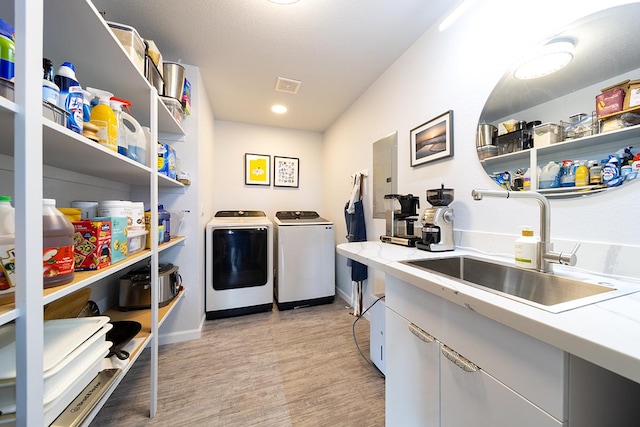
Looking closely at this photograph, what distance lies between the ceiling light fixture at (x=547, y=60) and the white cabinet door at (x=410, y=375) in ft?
4.11

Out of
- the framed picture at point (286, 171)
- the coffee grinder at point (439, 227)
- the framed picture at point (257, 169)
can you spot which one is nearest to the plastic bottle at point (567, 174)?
the coffee grinder at point (439, 227)

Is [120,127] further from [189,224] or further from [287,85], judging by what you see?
[287,85]

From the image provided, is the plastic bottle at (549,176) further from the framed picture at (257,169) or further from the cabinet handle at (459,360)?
the framed picture at (257,169)

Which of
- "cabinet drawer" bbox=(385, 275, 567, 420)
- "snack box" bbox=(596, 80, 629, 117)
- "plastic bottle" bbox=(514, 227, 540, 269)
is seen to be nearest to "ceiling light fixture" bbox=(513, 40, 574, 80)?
"snack box" bbox=(596, 80, 629, 117)

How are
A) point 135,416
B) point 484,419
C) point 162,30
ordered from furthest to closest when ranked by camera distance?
point 162,30, point 135,416, point 484,419

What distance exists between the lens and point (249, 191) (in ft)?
10.8

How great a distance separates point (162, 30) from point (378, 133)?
6.03ft

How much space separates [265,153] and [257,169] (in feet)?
0.88

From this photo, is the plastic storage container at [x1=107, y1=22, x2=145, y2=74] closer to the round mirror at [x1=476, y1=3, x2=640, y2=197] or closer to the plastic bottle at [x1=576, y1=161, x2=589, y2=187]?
the round mirror at [x1=476, y1=3, x2=640, y2=197]

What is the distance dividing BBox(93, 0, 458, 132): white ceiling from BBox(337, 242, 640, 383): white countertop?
166 centimetres

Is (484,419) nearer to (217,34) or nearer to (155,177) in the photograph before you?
(155,177)

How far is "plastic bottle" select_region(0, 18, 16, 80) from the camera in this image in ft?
1.61

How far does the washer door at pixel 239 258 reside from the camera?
7.81ft

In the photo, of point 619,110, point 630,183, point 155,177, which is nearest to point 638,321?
point 630,183
